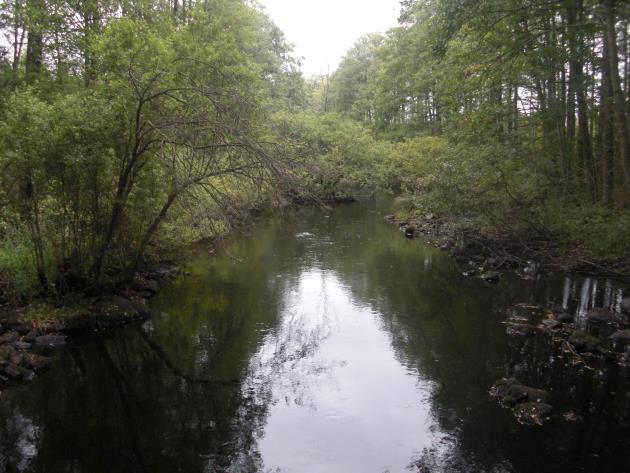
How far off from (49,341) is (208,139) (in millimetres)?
5365

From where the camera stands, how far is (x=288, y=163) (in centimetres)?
1068

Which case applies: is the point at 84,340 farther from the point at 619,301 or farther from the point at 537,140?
the point at 537,140

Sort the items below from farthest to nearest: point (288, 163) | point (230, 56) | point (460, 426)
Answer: point (230, 56) < point (288, 163) < point (460, 426)

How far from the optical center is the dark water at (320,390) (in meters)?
7.18

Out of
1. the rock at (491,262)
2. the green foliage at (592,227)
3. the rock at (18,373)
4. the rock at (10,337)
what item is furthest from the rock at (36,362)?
the green foliage at (592,227)

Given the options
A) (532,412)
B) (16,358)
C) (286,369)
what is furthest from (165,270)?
(532,412)

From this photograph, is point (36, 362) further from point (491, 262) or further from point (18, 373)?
point (491, 262)

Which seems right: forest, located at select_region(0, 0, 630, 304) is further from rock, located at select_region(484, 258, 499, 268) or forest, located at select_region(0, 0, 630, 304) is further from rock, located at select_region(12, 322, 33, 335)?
rock, located at select_region(484, 258, 499, 268)

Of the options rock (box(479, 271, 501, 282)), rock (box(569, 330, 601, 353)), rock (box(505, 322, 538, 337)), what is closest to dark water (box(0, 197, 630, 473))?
rock (box(505, 322, 538, 337))

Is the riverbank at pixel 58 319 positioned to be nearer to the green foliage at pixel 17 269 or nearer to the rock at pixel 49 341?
the rock at pixel 49 341

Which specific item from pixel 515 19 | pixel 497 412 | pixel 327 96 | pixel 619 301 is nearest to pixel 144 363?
pixel 497 412

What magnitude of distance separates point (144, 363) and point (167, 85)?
596 centimetres

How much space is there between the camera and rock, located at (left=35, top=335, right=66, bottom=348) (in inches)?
420

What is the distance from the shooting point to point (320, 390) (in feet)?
30.2
